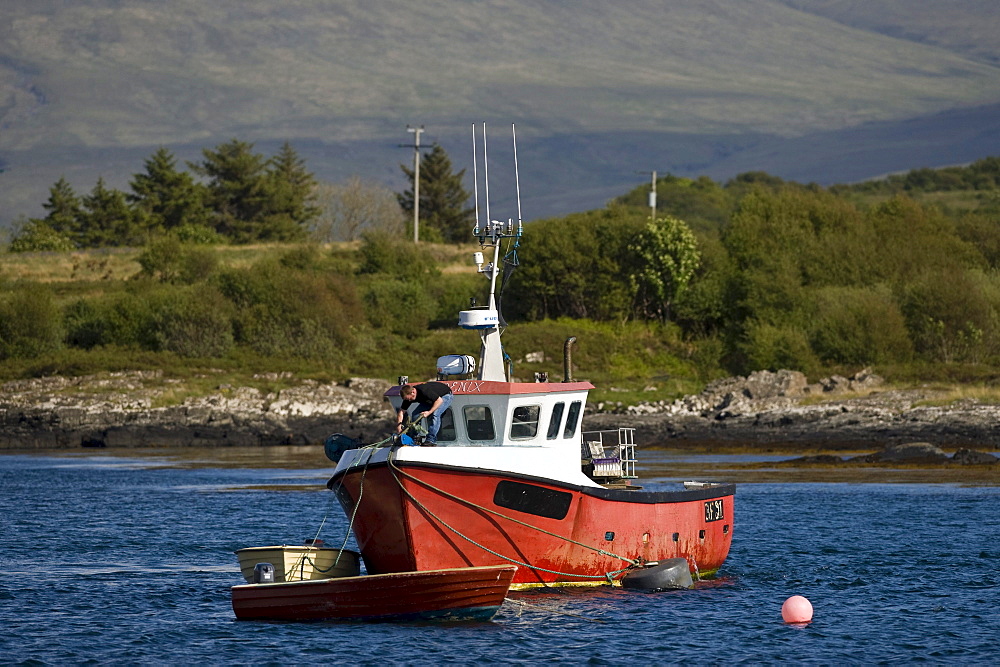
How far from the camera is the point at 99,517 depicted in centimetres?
4078

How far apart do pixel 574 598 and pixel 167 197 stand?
123 meters

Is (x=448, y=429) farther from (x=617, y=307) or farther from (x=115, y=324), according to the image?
(x=617, y=307)

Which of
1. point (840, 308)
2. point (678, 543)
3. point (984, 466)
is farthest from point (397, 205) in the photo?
point (678, 543)

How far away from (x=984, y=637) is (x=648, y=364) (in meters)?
67.5

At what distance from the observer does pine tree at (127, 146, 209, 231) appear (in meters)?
139

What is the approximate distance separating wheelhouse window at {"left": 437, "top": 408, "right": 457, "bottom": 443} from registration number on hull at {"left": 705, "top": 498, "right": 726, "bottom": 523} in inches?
269

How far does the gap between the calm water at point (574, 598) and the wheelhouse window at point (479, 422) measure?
3.08m

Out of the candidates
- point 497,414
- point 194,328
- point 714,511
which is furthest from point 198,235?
point 497,414

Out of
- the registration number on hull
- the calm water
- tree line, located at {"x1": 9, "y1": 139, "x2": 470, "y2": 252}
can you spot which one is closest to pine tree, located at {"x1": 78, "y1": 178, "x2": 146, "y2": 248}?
tree line, located at {"x1": 9, "y1": 139, "x2": 470, "y2": 252}

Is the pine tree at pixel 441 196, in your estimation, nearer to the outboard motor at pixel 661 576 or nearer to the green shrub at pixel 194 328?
the green shrub at pixel 194 328

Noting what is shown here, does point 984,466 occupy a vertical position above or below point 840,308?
below

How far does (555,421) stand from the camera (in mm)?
24500

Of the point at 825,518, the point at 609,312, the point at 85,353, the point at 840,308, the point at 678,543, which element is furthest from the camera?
the point at 609,312

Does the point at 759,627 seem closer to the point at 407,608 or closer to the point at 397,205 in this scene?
the point at 407,608
